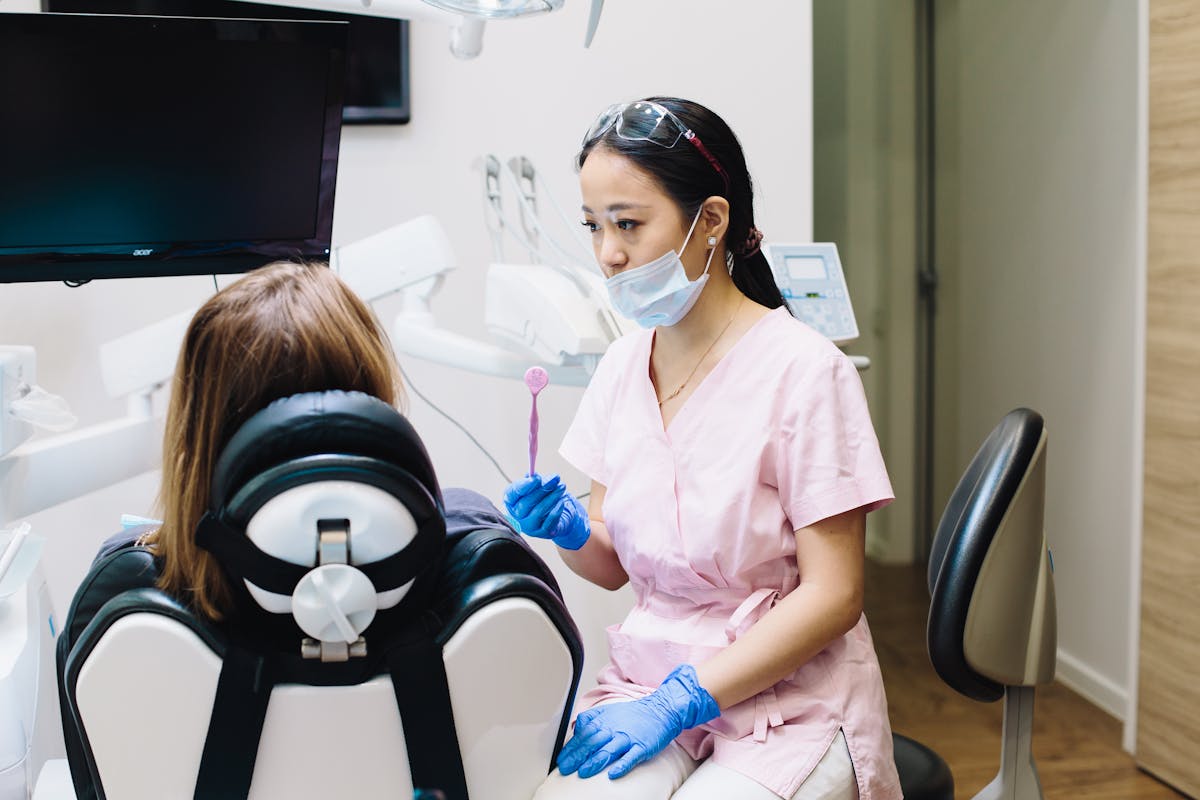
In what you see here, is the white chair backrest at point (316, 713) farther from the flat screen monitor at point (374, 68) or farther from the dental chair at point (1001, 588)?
the flat screen monitor at point (374, 68)

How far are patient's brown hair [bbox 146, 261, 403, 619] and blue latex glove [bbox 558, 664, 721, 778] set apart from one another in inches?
16.7

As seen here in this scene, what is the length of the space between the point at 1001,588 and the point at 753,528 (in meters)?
0.27

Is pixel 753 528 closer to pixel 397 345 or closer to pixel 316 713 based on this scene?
pixel 316 713

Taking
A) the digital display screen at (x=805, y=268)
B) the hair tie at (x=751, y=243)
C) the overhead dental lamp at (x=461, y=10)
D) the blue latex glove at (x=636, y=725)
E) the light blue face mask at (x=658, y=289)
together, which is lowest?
the blue latex glove at (x=636, y=725)

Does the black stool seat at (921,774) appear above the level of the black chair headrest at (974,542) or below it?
below

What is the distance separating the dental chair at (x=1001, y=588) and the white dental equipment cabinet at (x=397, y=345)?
625mm

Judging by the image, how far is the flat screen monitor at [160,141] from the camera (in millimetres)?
1310

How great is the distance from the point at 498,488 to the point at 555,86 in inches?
34.5

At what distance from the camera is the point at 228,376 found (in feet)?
2.80

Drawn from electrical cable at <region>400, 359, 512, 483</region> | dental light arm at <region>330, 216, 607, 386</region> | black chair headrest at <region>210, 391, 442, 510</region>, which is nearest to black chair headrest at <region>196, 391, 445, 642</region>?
black chair headrest at <region>210, 391, 442, 510</region>

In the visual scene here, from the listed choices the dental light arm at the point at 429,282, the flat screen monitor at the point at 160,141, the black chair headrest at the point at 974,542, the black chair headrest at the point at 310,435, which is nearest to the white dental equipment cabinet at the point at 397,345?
the dental light arm at the point at 429,282

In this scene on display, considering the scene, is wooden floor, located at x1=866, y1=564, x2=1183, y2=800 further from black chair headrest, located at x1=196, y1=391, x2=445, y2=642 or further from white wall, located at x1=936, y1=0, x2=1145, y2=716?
black chair headrest, located at x1=196, y1=391, x2=445, y2=642

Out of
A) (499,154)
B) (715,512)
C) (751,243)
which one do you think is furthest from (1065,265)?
(715,512)

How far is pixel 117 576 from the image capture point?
2.77 ft
